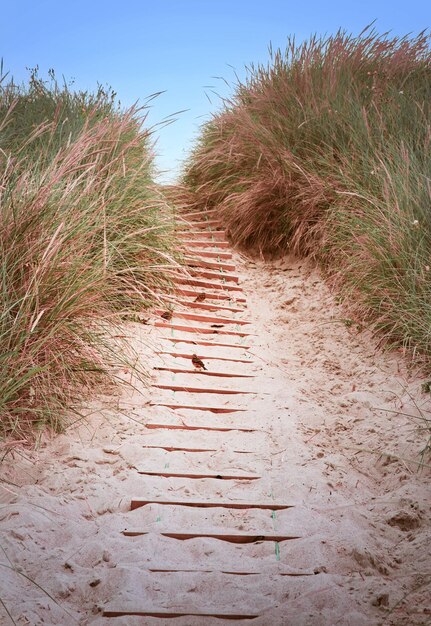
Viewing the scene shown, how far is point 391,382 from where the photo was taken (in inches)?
150

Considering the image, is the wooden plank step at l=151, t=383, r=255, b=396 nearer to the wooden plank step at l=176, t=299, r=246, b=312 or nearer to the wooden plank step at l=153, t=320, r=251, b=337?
the wooden plank step at l=153, t=320, r=251, b=337

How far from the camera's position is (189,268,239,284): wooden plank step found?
5.38m

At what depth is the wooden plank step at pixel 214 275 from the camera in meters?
5.38

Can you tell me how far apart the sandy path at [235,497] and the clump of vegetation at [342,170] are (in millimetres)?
437

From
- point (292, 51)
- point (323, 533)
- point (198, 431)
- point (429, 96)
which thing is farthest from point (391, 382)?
point (292, 51)

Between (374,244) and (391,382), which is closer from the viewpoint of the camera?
(391,382)

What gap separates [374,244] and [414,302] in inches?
24.7

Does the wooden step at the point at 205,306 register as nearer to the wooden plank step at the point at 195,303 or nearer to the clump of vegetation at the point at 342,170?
the wooden plank step at the point at 195,303

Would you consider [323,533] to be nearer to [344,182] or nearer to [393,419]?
[393,419]

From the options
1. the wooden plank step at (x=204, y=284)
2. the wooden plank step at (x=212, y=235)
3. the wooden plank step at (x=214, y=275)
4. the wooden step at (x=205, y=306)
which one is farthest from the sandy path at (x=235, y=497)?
the wooden plank step at (x=212, y=235)

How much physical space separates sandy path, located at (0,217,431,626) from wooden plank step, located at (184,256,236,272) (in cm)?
100

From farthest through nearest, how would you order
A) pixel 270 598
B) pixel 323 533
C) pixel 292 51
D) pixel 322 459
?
pixel 292 51 → pixel 322 459 → pixel 323 533 → pixel 270 598

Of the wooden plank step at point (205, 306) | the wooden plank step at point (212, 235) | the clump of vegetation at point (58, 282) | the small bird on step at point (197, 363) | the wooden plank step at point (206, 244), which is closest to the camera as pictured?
the clump of vegetation at point (58, 282)

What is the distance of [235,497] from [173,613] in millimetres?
837
